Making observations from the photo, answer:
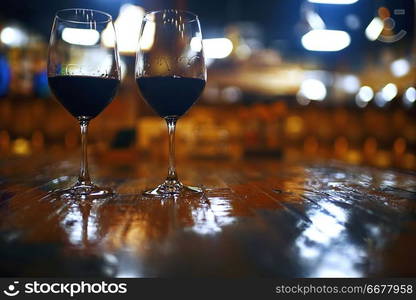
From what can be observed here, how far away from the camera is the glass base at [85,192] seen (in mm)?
615

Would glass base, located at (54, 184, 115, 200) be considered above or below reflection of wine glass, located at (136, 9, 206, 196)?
below

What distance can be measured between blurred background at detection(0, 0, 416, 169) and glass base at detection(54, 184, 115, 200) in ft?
4.41

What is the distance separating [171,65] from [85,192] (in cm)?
25

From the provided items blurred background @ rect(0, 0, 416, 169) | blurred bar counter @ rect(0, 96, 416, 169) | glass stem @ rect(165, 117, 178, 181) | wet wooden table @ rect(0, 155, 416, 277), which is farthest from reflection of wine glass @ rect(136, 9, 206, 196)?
blurred bar counter @ rect(0, 96, 416, 169)

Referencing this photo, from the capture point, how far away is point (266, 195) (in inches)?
25.3

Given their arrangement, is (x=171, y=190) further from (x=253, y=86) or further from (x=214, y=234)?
(x=253, y=86)

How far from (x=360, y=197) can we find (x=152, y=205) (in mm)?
307

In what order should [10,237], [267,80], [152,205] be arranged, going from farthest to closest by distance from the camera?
1. [267,80]
2. [152,205]
3. [10,237]

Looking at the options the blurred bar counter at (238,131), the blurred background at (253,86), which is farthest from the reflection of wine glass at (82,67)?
the blurred bar counter at (238,131)

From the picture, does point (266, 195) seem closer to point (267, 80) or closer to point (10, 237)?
point (10, 237)

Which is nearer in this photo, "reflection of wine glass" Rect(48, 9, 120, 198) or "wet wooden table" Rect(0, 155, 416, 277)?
"wet wooden table" Rect(0, 155, 416, 277)

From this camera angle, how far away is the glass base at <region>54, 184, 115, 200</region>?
61cm

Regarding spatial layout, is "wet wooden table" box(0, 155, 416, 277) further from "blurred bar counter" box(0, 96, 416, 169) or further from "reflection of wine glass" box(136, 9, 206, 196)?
"blurred bar counter" box(0, 96, 416, 169)

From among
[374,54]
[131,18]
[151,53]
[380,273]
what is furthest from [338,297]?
[374,54]
